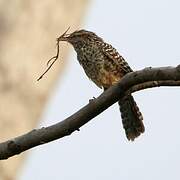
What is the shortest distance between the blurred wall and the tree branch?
1.42ft

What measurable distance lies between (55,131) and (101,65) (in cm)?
162

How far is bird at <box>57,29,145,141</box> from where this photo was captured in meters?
3.53

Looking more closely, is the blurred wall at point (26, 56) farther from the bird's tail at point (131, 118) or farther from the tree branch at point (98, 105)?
the bird's tail at point (131, 118)

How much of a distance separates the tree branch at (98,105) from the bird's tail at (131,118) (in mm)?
1278

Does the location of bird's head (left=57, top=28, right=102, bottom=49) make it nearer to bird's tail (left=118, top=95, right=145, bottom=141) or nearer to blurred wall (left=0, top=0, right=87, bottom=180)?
blurred wall (left=0, top=0, right=87, bottom=180)

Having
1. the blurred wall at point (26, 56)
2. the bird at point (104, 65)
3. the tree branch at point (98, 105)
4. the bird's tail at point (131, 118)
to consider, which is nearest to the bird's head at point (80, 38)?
the bird at point (104, 65)

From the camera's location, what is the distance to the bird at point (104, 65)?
3.53 m

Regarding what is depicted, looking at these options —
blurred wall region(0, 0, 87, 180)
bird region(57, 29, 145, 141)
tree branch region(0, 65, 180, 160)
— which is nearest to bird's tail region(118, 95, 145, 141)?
bird region(57, 29, 145, 141)

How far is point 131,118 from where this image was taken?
3.63 m

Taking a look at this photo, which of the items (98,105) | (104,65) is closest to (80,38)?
(104,65)

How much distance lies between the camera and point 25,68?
106 inches
